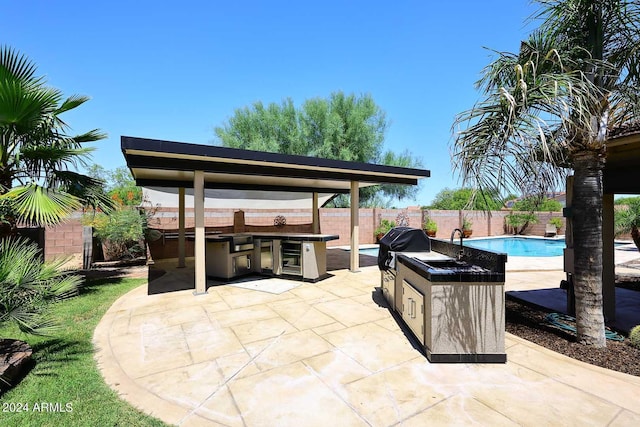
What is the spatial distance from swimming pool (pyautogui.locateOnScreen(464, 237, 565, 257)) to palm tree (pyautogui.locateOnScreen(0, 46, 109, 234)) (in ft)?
55.1

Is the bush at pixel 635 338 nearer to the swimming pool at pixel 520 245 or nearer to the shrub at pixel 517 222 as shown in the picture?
the swimming pool at pixel 520 245

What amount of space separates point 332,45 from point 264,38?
9.23 feet

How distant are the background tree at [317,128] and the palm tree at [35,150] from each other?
12.0 meters

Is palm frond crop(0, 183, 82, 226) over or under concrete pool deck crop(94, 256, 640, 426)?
over

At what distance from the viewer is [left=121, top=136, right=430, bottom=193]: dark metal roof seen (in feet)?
17.4

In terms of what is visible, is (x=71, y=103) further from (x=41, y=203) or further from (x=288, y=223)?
(x=288, y=223)

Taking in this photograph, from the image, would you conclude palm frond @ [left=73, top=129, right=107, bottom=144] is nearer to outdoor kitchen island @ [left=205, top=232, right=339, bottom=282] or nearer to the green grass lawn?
outdoor kitchen island @ [left=205, top=232, right=339, bottom=282]

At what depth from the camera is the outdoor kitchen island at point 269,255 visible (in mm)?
7320

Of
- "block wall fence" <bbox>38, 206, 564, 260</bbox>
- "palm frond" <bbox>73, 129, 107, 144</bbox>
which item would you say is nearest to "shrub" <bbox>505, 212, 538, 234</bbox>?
"block wall fence" <bbox>38, 206, 564, 260</bbox>

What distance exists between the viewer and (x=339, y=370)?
10.2 feet

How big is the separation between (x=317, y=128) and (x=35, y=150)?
14.9 metres

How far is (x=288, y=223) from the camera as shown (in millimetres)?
15711

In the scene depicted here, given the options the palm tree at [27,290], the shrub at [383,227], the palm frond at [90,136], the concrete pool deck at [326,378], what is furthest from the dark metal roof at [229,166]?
the shrub at [383,227]

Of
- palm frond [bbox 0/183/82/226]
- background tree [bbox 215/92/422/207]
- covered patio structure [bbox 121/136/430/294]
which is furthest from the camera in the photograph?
background tree [bbox 215/92/422/207]
